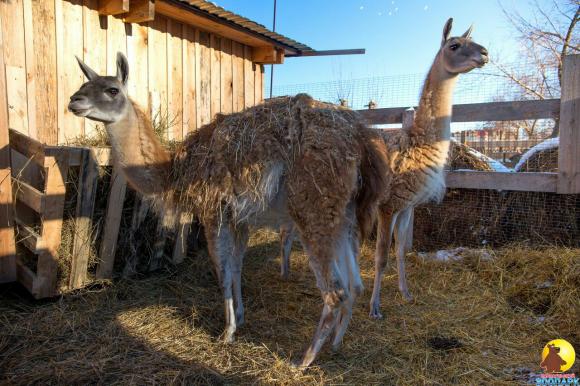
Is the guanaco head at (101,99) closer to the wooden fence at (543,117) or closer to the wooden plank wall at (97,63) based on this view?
the wooden plank wall at (97,63)

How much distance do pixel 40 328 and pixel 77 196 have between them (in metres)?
1.27

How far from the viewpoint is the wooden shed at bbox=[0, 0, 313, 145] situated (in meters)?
4.14

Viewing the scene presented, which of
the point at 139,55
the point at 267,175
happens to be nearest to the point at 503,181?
the point at 267,175

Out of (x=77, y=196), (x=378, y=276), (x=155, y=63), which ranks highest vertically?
(x=155, y=63)

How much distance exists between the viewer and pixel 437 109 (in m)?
4.17

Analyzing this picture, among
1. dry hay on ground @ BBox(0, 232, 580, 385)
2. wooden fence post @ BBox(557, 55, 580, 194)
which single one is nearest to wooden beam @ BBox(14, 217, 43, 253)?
dry hay on ground @ BBox(0, 232, 580, 385)

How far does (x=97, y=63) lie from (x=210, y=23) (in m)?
1.90

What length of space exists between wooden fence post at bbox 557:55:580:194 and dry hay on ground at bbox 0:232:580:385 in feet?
2.90

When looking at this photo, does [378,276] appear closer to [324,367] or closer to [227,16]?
[324,367]

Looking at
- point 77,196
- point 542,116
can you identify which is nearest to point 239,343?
point 77,196

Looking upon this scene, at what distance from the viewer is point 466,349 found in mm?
3248

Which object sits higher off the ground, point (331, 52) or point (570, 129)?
point (331, 52)

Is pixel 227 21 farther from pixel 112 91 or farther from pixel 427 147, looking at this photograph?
pixel 427 147

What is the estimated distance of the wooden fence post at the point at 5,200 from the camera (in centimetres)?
377
